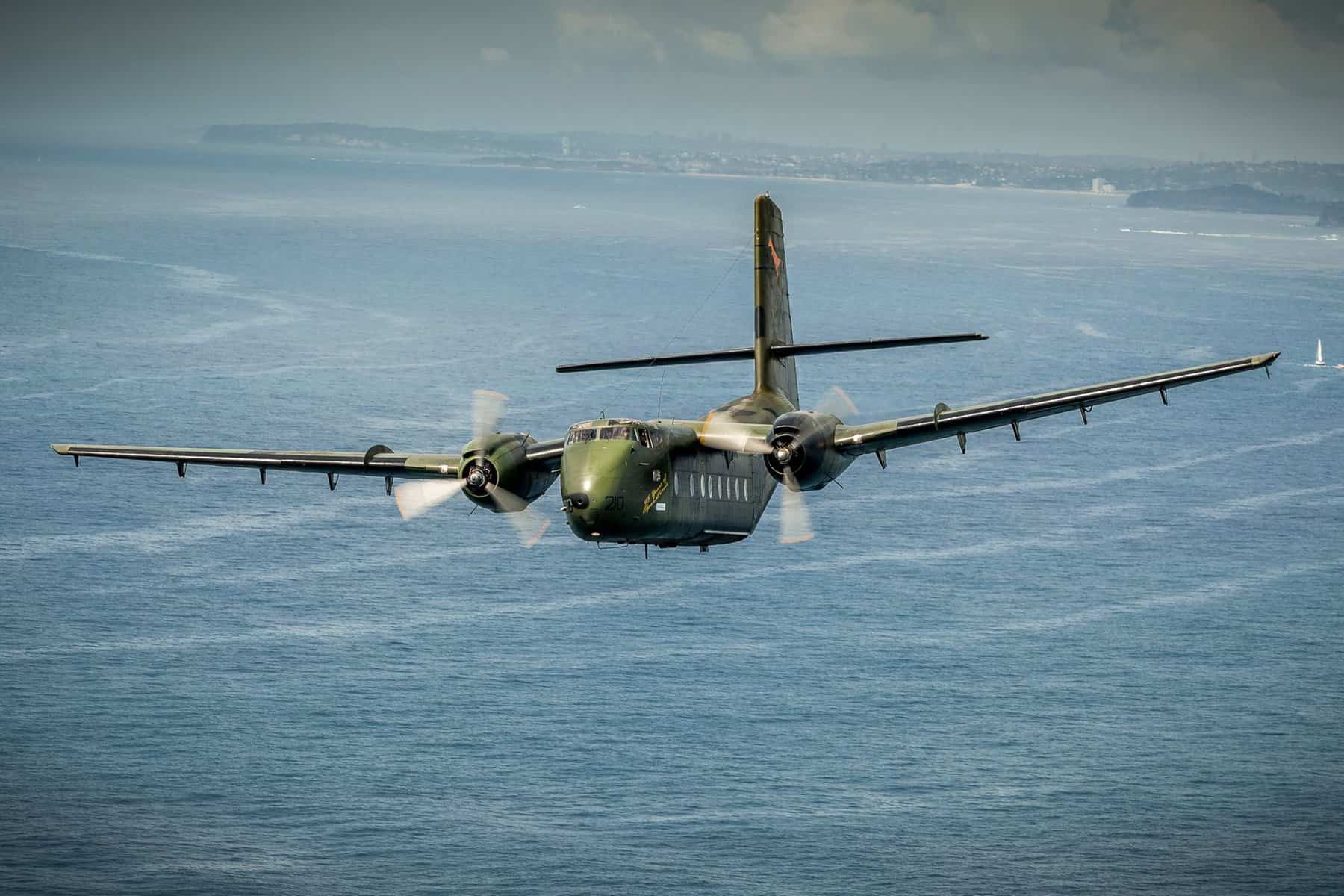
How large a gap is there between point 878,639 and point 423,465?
349 ft

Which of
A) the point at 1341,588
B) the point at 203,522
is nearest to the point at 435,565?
the point at 203,522

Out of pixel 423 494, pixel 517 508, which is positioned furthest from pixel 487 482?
pixel 423 494

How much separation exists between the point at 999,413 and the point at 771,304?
18.0 metres

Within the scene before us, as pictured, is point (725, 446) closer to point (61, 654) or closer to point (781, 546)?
point (61, 654)

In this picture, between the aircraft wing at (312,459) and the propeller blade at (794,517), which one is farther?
the aircraft wing at (312,459)

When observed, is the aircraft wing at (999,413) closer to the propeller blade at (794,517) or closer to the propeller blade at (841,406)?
the propeller blade at (841,406)

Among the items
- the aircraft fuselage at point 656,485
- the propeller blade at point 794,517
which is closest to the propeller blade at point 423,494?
the aircraft fuselage at point 656,485

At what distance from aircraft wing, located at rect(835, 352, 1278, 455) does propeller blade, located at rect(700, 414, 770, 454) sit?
3146mm

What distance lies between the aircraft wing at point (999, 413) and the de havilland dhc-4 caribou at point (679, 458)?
0.23 feet

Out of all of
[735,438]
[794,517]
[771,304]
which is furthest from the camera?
[771,304]

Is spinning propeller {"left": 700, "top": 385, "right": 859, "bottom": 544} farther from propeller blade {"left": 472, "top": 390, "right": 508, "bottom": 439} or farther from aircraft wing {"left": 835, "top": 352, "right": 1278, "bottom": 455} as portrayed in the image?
propeller blade {"left": 472, "top": 390, "right": 508, "bottom": 439}

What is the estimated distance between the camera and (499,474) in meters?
62.2

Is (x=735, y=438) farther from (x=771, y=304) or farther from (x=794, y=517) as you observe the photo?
(x=771, y=304)

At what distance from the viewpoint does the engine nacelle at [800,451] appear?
59844mm
